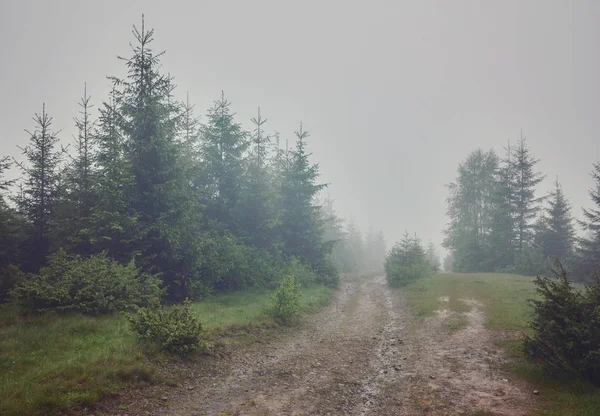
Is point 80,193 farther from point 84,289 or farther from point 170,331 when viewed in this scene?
point 170,331

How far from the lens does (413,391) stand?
338 inches

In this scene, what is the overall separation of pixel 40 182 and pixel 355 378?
2432 cm

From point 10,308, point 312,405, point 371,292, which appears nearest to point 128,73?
point 10,308

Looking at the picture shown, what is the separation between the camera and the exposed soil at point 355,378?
24.4ft

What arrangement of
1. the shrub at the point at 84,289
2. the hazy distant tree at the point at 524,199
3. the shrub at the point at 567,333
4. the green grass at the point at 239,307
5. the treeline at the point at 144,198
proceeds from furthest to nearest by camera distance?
1. the hazy distant tree at the point at 524,199
2. the treeline at the point at 144,198
3. the green grass at the point at 239,307
4. the shrub at the point at 84,289
5. the shrub at the point at 567,333

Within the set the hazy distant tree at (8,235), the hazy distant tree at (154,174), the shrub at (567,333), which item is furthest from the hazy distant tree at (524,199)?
the hazy distant tree at (8,235)

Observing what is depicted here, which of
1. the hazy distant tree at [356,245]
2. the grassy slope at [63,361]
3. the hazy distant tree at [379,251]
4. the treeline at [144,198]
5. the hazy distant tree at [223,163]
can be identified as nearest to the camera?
the grassy slope at [63,361]

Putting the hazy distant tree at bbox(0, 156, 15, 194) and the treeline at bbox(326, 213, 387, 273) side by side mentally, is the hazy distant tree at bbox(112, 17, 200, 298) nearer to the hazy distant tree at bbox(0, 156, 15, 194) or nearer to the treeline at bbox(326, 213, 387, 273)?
the hazy distant tree at bbox(0, 156, 15, 194)

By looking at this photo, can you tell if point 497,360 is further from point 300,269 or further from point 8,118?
point 8,118

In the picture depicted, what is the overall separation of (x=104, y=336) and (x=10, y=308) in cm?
474

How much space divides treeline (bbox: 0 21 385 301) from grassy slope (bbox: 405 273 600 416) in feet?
39.7

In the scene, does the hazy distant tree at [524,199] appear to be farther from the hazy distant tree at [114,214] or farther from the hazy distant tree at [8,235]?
the hazy distant tree at [8,235]

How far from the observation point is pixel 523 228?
1540 inches

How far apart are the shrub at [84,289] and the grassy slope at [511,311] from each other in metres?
14.5
